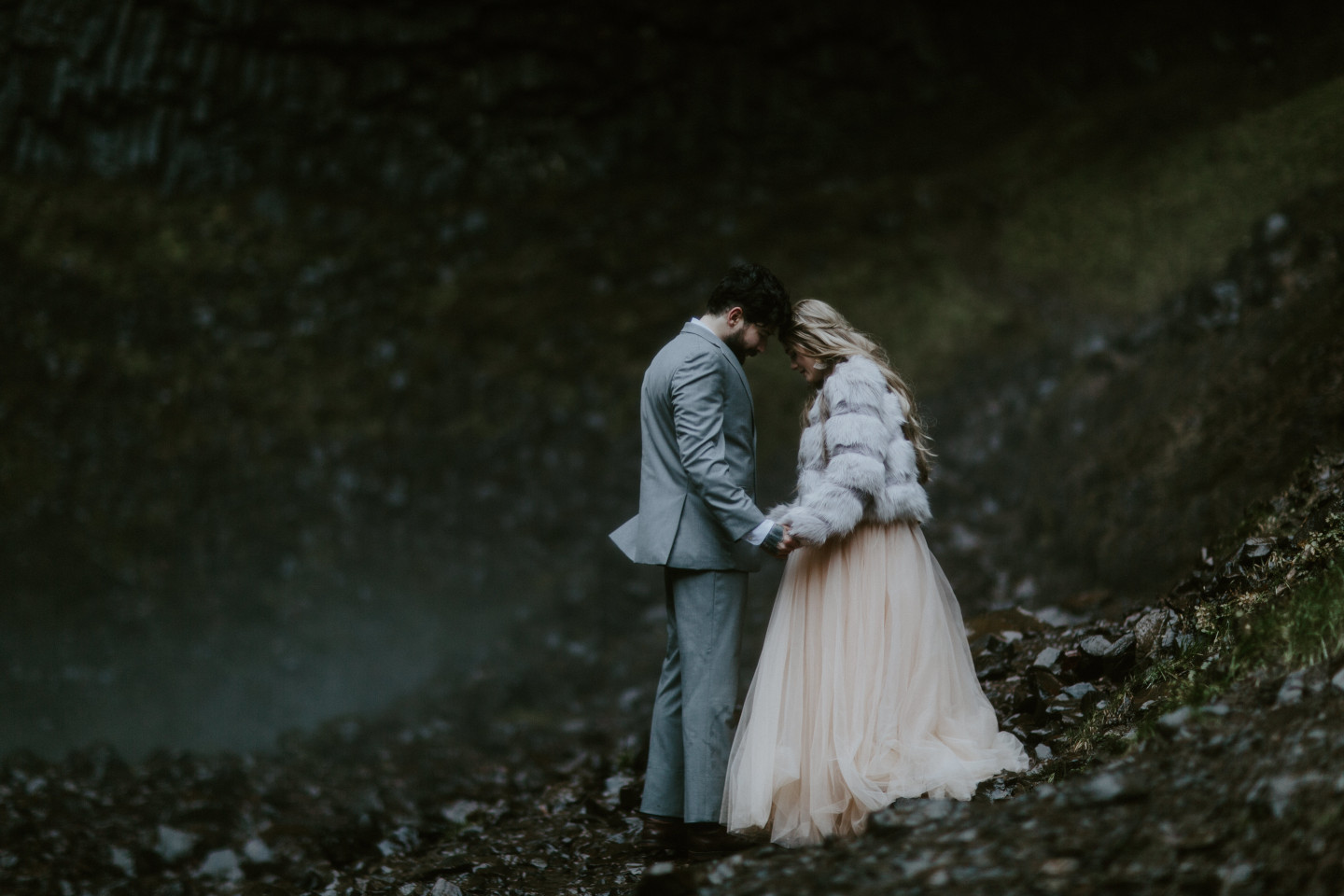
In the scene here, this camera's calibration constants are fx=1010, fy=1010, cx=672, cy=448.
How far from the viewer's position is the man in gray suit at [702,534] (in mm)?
4086

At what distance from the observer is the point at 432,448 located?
10.7 meters

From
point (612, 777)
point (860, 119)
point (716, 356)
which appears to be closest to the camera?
point (716, 356)

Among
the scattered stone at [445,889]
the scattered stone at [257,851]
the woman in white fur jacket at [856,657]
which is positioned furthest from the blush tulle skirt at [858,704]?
the scattered stone at [257,851]

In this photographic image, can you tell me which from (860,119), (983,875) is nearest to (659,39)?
(860,119)

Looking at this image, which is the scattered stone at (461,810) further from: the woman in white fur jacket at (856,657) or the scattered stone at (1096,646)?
the scattered stone at (1096,646)

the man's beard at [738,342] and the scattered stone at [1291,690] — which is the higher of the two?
the man's beard at [738,342]

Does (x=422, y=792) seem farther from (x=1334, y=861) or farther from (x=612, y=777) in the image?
(x=1334, y=861)

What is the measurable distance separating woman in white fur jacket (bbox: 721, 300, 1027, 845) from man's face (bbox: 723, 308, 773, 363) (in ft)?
0.79

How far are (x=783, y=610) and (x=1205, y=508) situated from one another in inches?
144

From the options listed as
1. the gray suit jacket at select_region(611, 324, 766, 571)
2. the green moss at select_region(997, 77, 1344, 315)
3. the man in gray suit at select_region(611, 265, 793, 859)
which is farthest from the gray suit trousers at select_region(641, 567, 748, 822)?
the green moss at select_region(997, 77, 1344, 315)

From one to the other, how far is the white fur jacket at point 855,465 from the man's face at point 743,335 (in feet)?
1.13

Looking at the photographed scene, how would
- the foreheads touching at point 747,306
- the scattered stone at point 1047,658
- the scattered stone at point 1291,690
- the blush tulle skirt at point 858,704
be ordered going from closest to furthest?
the scattered stone at point 1291,690 < the blush tulle skirt at point 858,704 < the foreheads touching at point 747,306 < the scattered stone at point 1047,658

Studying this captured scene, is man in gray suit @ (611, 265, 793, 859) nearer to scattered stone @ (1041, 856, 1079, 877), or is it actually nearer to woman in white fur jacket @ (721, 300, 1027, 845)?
woman in white fur jacket @ (721, 300, 1027, 845)

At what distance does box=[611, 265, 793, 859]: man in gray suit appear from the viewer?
13.4ft
